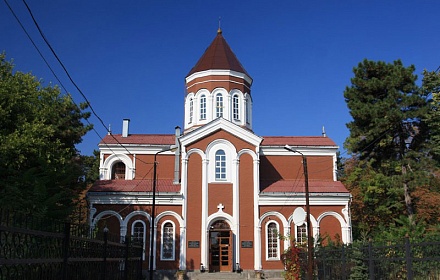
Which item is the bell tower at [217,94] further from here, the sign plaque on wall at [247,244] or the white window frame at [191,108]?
the sign plaque on wall at [247,244]

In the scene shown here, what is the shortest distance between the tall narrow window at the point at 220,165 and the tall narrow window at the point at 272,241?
419 cm

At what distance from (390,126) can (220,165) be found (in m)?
10.9

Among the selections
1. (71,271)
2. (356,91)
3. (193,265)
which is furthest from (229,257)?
(71,271)

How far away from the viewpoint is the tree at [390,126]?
27.5m

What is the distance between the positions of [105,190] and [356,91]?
17.6 meters

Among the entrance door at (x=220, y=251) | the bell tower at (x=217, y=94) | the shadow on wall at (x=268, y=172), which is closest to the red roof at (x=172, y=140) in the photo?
the shadow on wall at (x=268, y=172)

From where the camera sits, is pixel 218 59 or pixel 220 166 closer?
pixel 220 166

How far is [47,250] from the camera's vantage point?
6.11 m

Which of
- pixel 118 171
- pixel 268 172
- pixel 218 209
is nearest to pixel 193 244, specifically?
pixel 218 209

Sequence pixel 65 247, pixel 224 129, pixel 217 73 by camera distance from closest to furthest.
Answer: pixel 65 247, pixel 224 129, pixel 217 73

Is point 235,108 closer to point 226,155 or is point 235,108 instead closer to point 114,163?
point 226,155

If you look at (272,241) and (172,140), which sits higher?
(172,140)

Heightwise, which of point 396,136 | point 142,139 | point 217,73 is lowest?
point 396,136

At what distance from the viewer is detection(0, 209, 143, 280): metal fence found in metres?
5.11
